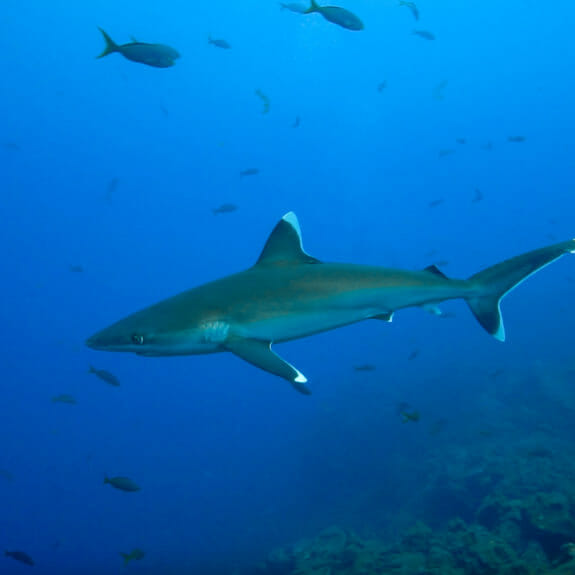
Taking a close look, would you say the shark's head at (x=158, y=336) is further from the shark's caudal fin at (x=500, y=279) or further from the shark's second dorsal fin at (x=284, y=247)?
the shark's caudal fin at (x=500, y=279)

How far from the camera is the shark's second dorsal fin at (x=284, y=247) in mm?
4148

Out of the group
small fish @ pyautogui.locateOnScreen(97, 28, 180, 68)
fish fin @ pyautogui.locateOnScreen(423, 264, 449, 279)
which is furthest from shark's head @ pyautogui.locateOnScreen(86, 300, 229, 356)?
small fish @ pyautogui.locateOnScreen(97, 28, 180, 68)

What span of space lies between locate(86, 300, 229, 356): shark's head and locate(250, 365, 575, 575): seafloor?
4.39 metres

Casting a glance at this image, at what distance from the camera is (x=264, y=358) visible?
3258mm

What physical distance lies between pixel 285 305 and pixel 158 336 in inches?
37.5

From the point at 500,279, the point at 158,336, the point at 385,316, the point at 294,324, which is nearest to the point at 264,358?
the point at 294,324

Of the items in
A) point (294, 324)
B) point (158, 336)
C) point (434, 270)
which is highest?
point (434, 270)

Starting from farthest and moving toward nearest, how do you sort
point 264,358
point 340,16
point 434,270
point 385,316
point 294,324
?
point 340,16, point 434,270, point 385,316, point 294,324, point 264,358

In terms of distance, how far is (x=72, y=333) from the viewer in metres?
117

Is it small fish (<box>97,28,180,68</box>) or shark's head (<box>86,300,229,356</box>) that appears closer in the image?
shark's head (<box>86,300,229,356</box>)

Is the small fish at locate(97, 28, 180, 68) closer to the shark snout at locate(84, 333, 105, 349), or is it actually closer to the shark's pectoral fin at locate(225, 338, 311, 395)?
the shark snout at locate(84, 333, 105, 349)

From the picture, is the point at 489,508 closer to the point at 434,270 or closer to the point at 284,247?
the point at 434,270

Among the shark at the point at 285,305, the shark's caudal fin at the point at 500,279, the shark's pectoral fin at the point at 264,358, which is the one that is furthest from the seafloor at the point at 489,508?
the shark's pectoral fin at the point at 264,358

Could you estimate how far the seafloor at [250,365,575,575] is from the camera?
22.2 ft
